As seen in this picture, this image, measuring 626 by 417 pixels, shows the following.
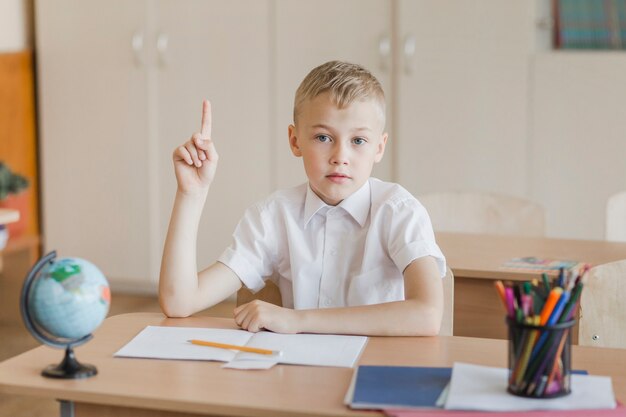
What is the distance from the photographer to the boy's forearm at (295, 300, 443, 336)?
1.78m

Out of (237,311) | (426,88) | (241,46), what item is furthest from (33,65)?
(237,311)

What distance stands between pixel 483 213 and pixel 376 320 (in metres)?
1.44

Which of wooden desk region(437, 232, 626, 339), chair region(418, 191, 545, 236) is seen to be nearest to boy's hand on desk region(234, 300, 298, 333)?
wooden desk region(437, 232, 626, 339)

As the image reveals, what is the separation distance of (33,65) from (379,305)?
142 inches

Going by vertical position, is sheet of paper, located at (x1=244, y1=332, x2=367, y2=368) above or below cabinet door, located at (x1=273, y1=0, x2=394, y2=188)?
below

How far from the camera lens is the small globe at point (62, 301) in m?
1.48

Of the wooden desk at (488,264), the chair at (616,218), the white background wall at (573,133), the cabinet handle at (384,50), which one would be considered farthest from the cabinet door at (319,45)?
the wooden desk at (488,264)

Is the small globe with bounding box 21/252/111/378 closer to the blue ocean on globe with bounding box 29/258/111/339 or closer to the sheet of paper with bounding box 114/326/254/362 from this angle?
the blue ocean on globe with bounding box 29/258/111/339

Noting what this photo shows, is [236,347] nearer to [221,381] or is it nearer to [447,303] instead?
[221,381]

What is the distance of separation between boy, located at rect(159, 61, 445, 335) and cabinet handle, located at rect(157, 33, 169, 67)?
271 cm

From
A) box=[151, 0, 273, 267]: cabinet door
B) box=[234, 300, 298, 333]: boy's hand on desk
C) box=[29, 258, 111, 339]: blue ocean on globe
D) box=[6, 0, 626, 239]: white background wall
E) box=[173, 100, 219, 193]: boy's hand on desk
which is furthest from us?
box=[151, 0, 273, 267]: cabinet door

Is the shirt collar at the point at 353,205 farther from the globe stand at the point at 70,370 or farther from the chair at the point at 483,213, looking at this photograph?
the chair at the point at 483,213

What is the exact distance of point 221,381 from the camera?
1507 millimetres

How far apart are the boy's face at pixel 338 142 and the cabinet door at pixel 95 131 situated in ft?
9.46
